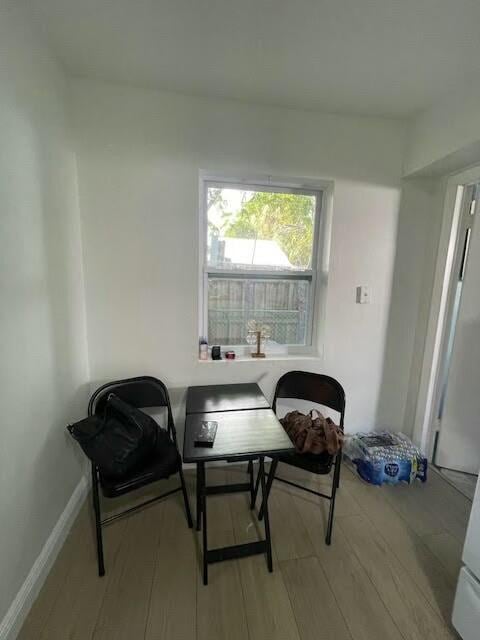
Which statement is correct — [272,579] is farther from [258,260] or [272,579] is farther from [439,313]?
[439,313]

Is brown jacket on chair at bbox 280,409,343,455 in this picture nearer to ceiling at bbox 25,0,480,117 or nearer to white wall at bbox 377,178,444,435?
white wall at bbox 377,178,444,435

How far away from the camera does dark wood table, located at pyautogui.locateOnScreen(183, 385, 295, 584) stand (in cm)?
116

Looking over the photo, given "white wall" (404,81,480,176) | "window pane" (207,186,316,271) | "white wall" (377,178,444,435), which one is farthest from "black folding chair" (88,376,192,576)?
"white wall" (404,81,480,176)

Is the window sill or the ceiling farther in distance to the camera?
the window sill

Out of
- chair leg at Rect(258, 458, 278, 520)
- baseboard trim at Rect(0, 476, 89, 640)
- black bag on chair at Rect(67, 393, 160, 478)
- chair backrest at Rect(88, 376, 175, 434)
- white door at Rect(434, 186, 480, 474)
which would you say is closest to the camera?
baseboard trim at Rect(0, 476, 89, 640)

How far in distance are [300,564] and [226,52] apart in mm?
2509

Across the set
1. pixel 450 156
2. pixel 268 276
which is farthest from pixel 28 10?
pixel 450 156

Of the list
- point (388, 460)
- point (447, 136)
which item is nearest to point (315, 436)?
point (388, 460)

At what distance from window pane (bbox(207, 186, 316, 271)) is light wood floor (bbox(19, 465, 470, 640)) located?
158cm

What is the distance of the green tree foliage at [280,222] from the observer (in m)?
1.95

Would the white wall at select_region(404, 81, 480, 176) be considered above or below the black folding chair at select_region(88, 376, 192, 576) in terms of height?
above

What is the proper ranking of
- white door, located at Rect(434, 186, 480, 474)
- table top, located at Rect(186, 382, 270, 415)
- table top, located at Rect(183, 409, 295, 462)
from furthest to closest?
white door, located at Rect(434, 186, 480, 474), table top, located at Rect(186, 382, 270, 415), table top, located at Rect(183, 409, 295, 462)

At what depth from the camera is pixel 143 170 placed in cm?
166

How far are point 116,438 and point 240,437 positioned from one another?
1.98 ft
